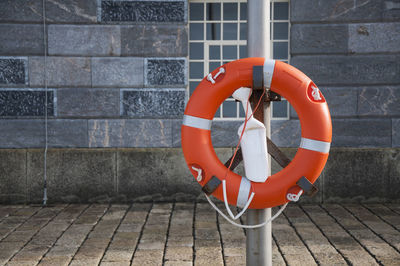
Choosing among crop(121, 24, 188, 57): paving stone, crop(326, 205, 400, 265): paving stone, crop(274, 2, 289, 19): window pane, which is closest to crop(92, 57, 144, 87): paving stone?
crop(121, 24, 188, 57): paving stone

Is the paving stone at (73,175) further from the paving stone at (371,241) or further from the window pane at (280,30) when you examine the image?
the paving stone at (371,241)

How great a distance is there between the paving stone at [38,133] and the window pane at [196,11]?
205 centimetres

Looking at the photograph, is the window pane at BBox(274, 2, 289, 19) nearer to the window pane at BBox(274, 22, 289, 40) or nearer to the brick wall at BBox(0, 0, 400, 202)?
the window pane at BBox(274, 22, 289, 40)

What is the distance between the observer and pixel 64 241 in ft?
13.4

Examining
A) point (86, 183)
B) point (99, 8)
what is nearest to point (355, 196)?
point (86, 183)

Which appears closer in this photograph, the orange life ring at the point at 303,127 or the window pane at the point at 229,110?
the orange life ring at the point at 303,127

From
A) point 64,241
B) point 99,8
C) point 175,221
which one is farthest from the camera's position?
point 99,8

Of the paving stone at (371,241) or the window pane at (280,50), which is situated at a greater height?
the window pane at (280,50)

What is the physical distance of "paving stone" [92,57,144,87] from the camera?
5.60 metres

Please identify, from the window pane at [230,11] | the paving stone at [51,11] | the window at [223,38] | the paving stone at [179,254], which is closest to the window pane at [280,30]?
the window at [223,38]

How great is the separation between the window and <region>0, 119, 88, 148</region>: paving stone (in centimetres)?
161

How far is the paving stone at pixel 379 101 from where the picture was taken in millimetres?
5574

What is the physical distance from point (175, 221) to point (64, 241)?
1.23 m

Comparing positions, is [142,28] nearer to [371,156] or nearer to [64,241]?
[64,241]
